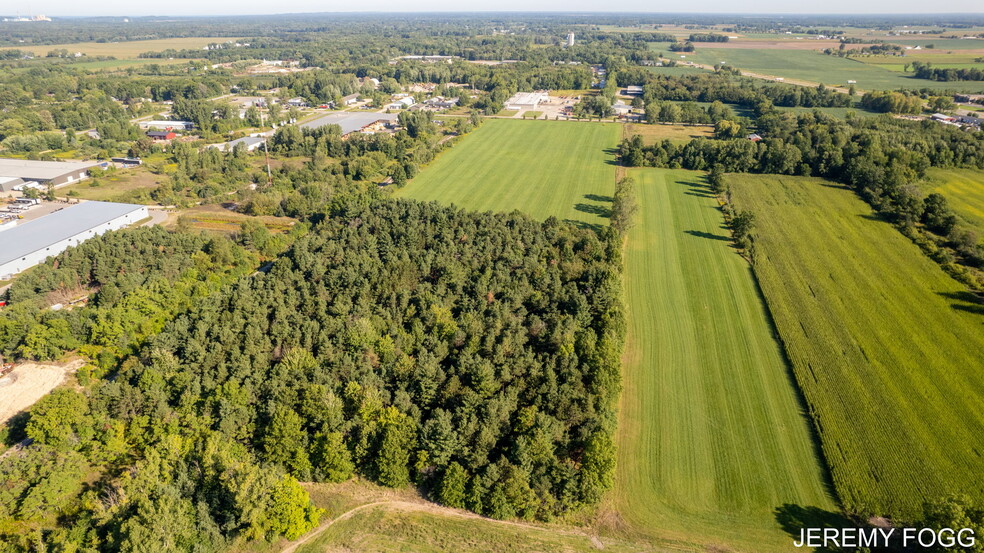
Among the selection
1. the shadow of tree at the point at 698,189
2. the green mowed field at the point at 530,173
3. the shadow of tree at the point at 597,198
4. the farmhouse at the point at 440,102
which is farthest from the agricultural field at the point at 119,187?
the shadow of tree at the point at 698,189

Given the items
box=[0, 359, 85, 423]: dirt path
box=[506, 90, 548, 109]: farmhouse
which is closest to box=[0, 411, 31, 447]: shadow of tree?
box=[0, 359, 85, 423]: dirt path

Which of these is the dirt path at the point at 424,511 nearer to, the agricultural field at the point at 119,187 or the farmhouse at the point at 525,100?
the agricultural field at the point at 119,187

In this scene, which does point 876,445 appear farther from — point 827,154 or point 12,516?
point 827,154

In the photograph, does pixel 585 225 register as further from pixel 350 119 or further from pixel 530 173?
pixel 350 119

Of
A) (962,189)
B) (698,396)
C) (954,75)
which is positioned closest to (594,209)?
(698,396)

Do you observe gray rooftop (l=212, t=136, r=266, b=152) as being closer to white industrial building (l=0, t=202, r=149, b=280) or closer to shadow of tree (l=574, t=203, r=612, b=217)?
white industrial building (l=0, t=202, r=149, b=280)

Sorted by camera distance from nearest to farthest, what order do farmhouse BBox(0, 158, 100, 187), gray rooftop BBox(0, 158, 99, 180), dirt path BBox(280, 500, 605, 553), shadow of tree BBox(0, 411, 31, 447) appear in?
dirt path BBox(280, 500, 605, 553) → shadow of tree BBox(0, 411, 31, 447) → farmhouse BBox(0, 158, 100, 187) → gray rooftop BBox(0, 158, 99, 180)
